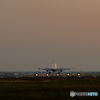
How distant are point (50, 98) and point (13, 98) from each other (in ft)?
17.8

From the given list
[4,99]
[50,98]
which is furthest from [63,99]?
[4,99]

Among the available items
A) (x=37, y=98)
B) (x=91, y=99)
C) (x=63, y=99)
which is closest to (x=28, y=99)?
(x=37, y=98)

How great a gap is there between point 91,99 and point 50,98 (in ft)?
19.5

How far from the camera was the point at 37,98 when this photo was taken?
43781 millimetres

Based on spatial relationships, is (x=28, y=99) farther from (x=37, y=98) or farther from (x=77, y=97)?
(x=77, y=97)

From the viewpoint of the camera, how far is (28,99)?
42.4 m

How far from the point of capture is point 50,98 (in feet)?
143

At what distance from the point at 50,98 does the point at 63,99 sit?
230 cm

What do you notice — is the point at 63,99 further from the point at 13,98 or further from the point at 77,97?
the point at 13,98

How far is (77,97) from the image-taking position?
44.5m

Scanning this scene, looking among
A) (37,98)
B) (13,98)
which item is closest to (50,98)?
(37,98)

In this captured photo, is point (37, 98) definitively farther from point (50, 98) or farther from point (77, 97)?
point (77, 97)

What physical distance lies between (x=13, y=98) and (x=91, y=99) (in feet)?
37.1

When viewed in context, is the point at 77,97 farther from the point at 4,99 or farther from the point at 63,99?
the point at 4,99
